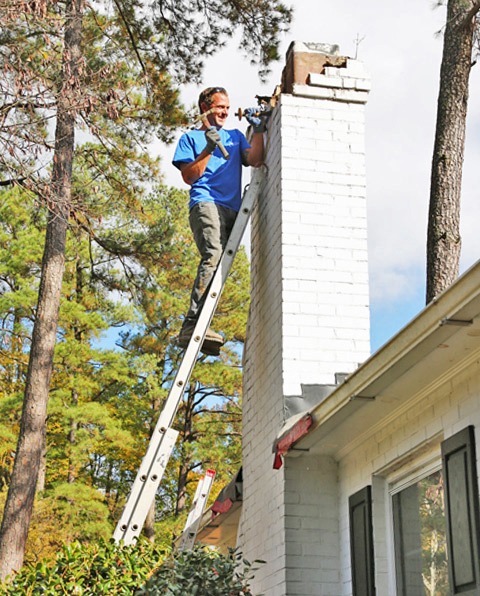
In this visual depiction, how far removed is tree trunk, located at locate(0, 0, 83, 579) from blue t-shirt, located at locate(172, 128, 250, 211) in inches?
131

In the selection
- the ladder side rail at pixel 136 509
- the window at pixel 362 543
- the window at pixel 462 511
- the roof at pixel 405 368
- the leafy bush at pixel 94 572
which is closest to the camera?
the roof at pixel 405 368

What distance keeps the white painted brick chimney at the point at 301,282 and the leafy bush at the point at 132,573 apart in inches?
15.9

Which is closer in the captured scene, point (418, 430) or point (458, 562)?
point (458, 562)

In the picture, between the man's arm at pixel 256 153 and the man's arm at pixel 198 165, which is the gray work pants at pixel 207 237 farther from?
the man's arm at pixel 256 153

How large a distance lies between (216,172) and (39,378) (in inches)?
212

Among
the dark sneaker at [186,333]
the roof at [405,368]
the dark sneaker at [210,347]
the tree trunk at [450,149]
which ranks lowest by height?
the roof at [405,368]

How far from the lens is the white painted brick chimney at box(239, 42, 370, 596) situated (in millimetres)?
5453

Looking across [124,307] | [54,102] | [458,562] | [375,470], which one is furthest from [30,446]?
[124,307]

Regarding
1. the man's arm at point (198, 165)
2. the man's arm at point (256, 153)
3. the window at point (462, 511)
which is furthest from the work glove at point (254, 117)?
the window at point (462, 511)

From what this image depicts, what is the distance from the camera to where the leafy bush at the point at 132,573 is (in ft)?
16.1

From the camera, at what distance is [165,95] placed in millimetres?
12586

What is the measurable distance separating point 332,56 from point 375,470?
2.93m

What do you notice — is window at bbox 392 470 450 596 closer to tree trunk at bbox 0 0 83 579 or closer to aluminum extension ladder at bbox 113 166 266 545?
aluminum extension ladder at bbox 113 166 266 545

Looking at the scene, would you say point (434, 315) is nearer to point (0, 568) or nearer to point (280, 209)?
point (280, 209)
